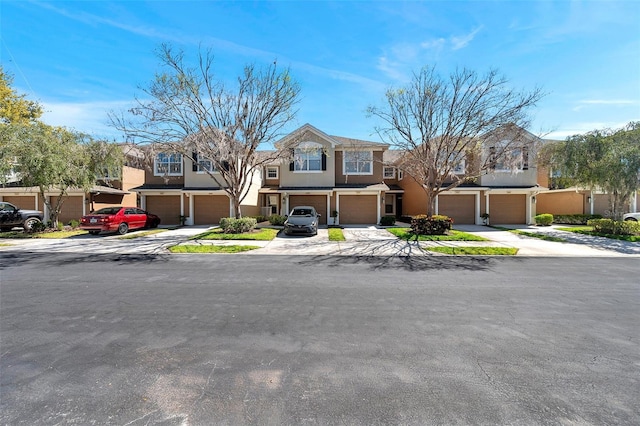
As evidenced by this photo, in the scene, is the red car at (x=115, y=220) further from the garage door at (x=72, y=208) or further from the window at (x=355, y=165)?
the window at (x=355, y=165)

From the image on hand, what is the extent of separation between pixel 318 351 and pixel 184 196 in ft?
69.4

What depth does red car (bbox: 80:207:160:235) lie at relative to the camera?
15.9 metres

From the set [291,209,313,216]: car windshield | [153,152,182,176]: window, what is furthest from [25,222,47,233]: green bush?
[291,209,313,216]: car windshield

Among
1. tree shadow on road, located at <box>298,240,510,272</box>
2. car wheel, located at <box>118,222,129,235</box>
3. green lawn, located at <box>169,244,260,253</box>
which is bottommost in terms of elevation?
tree shadow on road, located at <box>298,240,510,272</box>

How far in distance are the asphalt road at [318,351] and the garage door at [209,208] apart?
48.8 feet

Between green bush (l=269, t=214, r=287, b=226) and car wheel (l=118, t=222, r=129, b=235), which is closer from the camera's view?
car wheel (l=118, t=222, r=129, b=235)

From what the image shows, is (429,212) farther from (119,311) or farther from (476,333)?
(119,311)

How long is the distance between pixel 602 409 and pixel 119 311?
662 centimetres

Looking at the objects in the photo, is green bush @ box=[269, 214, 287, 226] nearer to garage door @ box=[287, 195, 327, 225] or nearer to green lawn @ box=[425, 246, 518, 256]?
garage door @ box=[287, 195, 327, 225]

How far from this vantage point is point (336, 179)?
2238 cm

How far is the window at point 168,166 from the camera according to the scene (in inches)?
878

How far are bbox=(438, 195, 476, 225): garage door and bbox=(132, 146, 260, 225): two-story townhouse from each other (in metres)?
15.0

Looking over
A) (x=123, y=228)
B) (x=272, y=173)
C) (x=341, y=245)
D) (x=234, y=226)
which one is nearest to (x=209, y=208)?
(x=123, y=228)

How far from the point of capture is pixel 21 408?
259cm
